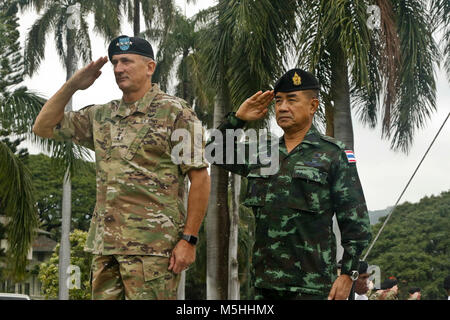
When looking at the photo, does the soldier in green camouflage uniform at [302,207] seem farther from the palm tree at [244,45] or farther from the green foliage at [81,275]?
the green foliage at [81,275]

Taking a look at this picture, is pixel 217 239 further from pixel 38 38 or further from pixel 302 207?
pixel 302 207

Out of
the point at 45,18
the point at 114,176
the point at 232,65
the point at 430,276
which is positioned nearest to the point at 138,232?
the point at 114,176

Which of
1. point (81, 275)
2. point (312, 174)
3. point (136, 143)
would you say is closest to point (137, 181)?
point (136, 143)

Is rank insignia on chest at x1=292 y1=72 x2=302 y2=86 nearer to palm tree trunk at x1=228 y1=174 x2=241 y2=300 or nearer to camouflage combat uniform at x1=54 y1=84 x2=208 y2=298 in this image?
camouflage combat uniform at x1=54 y1=84 x2=208 y2=298

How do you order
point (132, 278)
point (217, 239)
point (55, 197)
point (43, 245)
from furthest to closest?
point (43, 245) → point (55, 197) → point (217, 239) → point (132, 278)

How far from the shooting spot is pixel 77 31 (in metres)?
21.9

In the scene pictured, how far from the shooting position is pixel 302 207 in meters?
3.59

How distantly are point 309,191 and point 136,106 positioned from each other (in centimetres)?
94

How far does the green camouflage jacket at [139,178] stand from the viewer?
351 cm

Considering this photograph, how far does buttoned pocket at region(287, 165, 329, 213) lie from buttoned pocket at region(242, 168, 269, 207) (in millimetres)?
140

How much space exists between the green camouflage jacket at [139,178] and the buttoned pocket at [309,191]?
0.46 m

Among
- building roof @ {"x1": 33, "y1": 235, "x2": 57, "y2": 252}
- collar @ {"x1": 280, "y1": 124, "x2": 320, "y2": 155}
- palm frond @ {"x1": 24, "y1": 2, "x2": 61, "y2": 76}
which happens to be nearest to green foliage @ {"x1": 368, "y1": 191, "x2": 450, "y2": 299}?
building roof @ {"x1": 33, "y1": 235, "x2": 57, "y2": 252}

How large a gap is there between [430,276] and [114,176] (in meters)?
40.0

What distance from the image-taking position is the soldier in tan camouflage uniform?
3.49 metres
